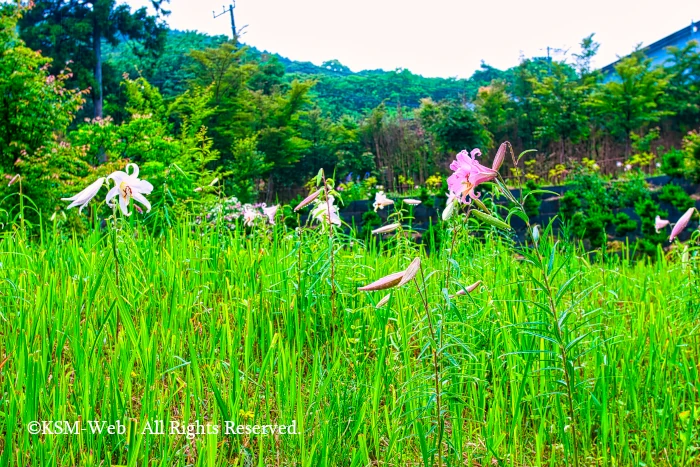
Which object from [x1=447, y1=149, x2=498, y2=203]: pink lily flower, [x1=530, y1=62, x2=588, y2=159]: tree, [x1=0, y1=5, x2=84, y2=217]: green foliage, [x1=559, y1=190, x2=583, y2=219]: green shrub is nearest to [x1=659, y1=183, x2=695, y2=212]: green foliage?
Result: [x1=559, y1=190, x2=583, y2=219]: green shrub

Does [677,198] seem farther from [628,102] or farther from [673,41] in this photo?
[673,41]

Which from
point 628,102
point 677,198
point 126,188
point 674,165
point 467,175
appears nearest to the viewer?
point 467,175

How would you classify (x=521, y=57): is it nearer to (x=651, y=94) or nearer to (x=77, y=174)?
(x=651, y=94)

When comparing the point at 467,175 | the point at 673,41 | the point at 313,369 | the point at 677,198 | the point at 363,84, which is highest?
the point at 363,84

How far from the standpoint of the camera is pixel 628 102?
14.2 meters

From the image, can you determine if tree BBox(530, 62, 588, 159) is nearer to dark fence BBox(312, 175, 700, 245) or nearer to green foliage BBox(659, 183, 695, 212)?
dark fence BBox(312, 175, 700, 245)

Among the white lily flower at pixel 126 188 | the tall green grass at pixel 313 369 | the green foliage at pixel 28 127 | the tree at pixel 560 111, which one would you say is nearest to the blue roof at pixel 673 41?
the tree at pixel 560 111

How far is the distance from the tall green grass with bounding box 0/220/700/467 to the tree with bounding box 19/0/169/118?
16543 millimetres

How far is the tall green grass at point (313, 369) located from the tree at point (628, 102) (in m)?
13.9

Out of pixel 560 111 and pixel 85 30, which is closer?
pixel 560 111

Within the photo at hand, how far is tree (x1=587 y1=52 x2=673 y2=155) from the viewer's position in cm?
1428

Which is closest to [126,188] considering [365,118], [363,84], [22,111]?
[22,111]

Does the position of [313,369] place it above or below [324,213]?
below

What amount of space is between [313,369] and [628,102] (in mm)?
15257
